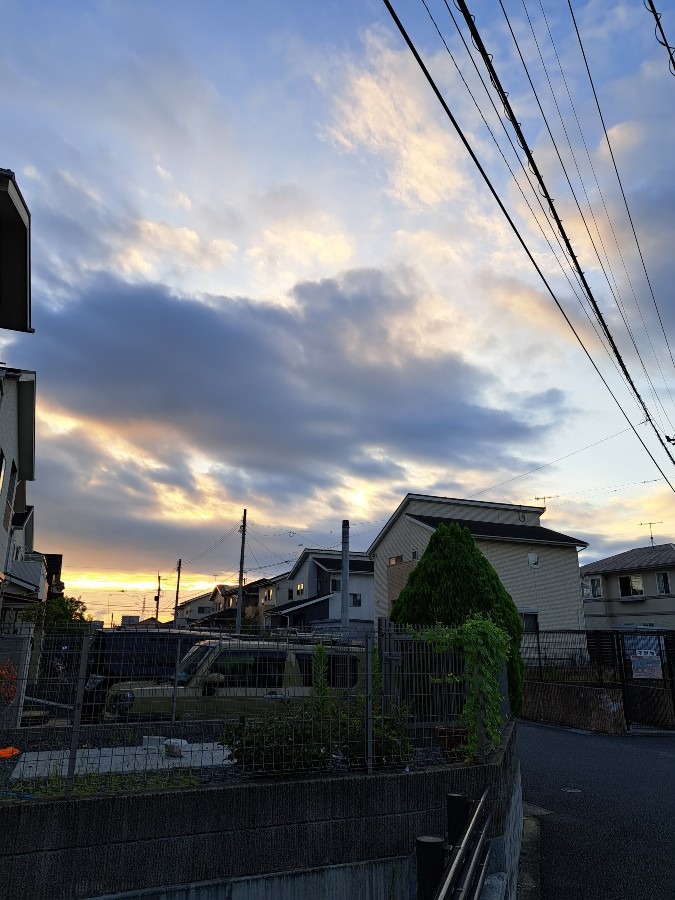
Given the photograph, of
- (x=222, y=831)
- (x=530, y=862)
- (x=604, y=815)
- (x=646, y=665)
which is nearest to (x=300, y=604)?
(x=646, y=665)

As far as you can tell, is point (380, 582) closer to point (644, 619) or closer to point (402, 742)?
point (644, 619)

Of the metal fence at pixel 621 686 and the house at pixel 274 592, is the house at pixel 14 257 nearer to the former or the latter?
the metal fence at pixel 621 686

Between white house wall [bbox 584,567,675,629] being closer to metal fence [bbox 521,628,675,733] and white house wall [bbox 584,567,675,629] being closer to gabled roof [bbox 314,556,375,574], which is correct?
gabled roof [bbox 314,556,375,574]

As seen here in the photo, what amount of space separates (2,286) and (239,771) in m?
11.3

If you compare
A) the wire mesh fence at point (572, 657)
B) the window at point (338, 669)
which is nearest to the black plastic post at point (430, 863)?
the window at point (338, 669)

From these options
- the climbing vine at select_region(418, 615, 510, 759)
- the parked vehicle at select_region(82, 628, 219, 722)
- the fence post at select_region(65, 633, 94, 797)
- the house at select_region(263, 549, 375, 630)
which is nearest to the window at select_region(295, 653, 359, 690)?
the climbing vine at select_region(418, 615, 510, 759)

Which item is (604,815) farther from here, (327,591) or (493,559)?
(327,591)

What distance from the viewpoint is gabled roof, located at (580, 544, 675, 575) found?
3950 centimetres

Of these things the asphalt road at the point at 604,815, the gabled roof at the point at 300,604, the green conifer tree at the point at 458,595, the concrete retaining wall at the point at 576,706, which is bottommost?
the asphalt road at the point at 604,815

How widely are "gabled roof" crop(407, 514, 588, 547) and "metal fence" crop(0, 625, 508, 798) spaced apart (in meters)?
25.0

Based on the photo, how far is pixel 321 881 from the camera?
17.9 feet

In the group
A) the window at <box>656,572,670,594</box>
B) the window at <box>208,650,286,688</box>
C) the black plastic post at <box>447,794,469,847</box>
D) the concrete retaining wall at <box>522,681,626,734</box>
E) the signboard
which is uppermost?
the window at <box>656,572,670,594</box>

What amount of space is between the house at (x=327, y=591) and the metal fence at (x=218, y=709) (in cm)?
3561

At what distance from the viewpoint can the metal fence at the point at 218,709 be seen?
18.4 ft
